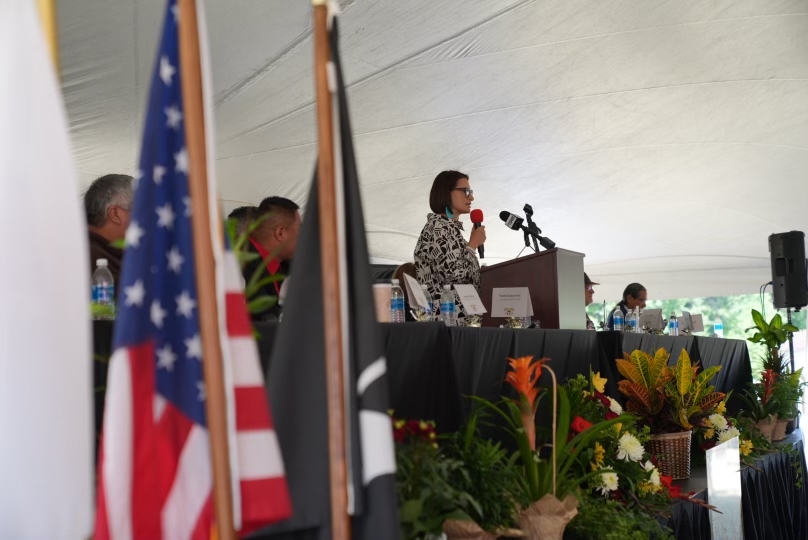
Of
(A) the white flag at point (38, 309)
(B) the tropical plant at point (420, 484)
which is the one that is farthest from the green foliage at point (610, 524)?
(A) the white flag at point (38, 309)

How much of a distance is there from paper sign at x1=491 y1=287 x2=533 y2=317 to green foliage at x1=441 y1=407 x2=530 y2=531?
1.55 meters

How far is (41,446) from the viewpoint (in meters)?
1.12

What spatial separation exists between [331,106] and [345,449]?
0.61m

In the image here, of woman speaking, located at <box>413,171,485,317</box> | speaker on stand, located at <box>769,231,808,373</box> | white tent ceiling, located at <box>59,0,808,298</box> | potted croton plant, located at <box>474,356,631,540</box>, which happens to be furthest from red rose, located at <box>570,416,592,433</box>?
speaker on stand, located at <box>769,231,808,373</box>

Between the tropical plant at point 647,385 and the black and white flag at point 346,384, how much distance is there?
7.96 feet

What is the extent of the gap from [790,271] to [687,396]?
13.6 feet

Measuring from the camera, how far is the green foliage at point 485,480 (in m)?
2.13

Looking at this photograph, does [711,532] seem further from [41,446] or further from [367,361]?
[41,446]

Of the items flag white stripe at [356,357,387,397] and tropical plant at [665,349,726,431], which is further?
tropical plant at [665,349,726,431]

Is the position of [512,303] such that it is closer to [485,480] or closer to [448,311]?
[448,311]

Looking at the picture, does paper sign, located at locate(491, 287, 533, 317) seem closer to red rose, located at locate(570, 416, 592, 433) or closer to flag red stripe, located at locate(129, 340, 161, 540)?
red rose, located at locate(570, 416, 592, 433)

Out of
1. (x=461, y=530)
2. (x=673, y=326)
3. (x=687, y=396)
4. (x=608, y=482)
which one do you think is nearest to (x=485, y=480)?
(x=461, y=530)

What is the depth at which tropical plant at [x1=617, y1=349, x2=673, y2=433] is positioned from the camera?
3.70 meters

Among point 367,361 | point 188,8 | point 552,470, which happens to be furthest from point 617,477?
point 188,8
